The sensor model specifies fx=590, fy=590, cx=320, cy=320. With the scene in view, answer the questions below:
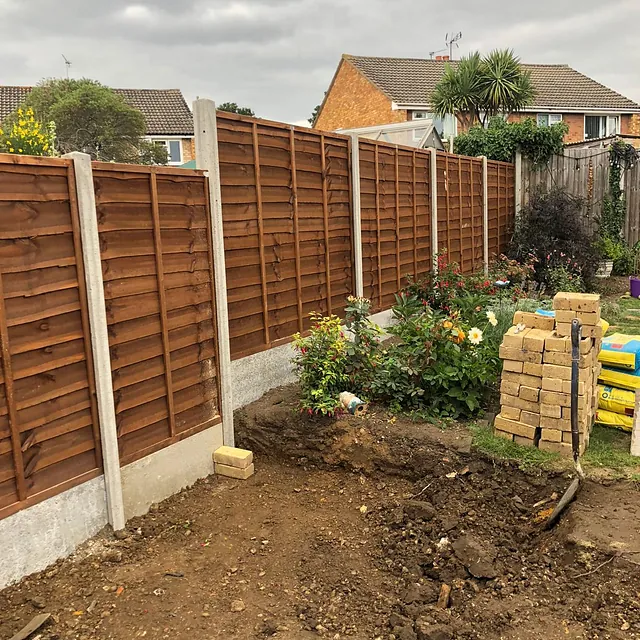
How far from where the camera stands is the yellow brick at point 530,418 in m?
4.58

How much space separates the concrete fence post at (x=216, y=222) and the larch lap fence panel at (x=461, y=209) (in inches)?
215

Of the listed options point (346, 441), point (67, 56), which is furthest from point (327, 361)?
point (67, 56)

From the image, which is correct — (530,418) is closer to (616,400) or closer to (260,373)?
(616,400)

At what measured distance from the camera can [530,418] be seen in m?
4.60

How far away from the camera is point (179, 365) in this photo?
4289mm

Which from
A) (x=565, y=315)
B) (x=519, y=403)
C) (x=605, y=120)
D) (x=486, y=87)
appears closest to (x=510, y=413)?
(x=519, y=403)

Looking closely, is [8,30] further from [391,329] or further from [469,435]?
[469,435]

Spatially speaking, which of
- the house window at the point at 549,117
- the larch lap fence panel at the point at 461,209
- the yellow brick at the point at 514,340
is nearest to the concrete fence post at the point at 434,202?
the larch lap fence panel at the point at 461,209

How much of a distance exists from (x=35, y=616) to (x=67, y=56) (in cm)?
2885

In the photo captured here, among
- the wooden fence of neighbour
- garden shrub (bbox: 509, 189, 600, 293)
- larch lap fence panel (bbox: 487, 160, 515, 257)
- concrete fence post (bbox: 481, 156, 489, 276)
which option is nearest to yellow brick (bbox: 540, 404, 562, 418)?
garden shrub (bbox: 509, 189, 600, 293)

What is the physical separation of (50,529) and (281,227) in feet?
10.8

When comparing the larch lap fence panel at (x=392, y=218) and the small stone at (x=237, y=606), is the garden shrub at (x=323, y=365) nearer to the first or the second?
the larch lap fence panel at (x=392, y=218)

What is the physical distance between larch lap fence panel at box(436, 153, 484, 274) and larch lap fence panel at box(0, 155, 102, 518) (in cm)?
702

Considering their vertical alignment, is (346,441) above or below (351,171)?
below
